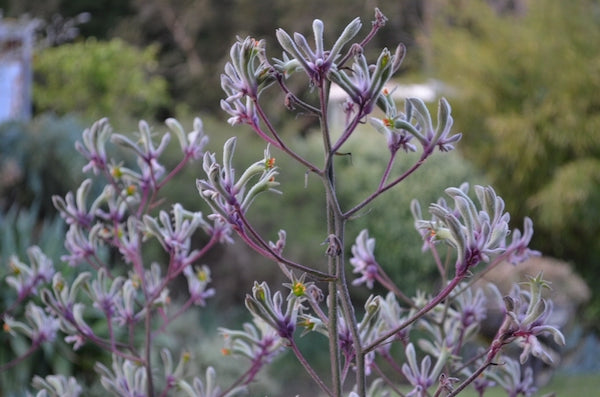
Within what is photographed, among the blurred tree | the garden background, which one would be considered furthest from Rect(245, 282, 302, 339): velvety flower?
the blurred tree

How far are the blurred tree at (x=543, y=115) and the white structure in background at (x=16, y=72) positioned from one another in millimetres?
4629

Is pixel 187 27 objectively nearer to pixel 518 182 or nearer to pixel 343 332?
pixel 518 182

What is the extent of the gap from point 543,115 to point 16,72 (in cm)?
575

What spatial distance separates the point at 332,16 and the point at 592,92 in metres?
10.9

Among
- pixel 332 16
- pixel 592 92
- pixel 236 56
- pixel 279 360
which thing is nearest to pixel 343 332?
pixel 236 56

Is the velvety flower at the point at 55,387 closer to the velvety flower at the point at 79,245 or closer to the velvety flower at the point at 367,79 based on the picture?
the velvety flower at the point at 79,245

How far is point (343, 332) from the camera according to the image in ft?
4.91

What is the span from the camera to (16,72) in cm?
1078

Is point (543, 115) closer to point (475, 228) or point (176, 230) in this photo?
point (176, 230)

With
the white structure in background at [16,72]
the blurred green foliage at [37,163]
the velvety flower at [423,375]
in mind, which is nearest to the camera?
the velvety flower at [423,375]

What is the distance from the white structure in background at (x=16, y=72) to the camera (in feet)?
34.0

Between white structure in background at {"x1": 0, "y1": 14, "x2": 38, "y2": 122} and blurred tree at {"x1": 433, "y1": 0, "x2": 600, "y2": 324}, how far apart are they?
4629 mm

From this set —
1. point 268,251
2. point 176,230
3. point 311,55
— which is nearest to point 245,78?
point 311,55

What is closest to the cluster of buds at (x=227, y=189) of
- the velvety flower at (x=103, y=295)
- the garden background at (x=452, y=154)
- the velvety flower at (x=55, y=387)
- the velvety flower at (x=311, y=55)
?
the velvety flower at (x=311, y=55)
